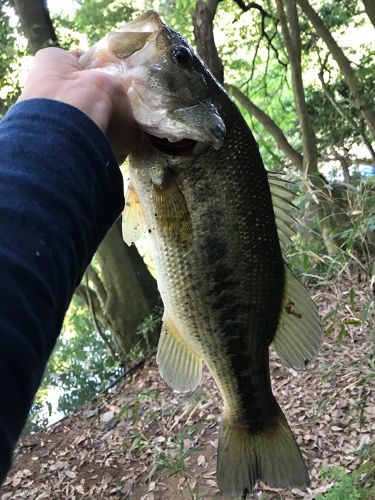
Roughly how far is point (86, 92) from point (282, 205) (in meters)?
0.96

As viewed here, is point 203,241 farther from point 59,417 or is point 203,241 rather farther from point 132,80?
point 59,417

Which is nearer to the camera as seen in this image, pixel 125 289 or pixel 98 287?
pixel 125 289

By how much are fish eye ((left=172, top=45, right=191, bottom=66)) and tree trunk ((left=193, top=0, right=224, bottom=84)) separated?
3.03 meters

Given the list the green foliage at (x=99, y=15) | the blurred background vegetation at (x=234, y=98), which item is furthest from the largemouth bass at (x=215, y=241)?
the green foliage at (x=99, y=15)

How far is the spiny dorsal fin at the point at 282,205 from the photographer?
1.89 meters

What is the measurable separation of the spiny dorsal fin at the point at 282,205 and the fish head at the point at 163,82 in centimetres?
38

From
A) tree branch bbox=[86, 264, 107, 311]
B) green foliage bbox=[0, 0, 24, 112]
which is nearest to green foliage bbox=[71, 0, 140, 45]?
green foliage bbox=[0, 0, 24, 112]

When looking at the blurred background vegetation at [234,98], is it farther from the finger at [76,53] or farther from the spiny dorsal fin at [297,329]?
the finger at [76,53]

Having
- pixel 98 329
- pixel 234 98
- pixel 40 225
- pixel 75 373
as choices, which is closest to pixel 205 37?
pixel 234 98

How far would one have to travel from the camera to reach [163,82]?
1622mm

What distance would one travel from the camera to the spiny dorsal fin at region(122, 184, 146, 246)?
1.91 m

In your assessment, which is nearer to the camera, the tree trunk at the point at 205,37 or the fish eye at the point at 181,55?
the fish eye at the point at 181,55

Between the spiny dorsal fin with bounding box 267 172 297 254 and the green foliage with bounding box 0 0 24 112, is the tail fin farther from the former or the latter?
the green foliage with bounding box 0 0 24 112

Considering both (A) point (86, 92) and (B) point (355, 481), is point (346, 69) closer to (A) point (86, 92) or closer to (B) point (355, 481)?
(B) point (355, 481)
